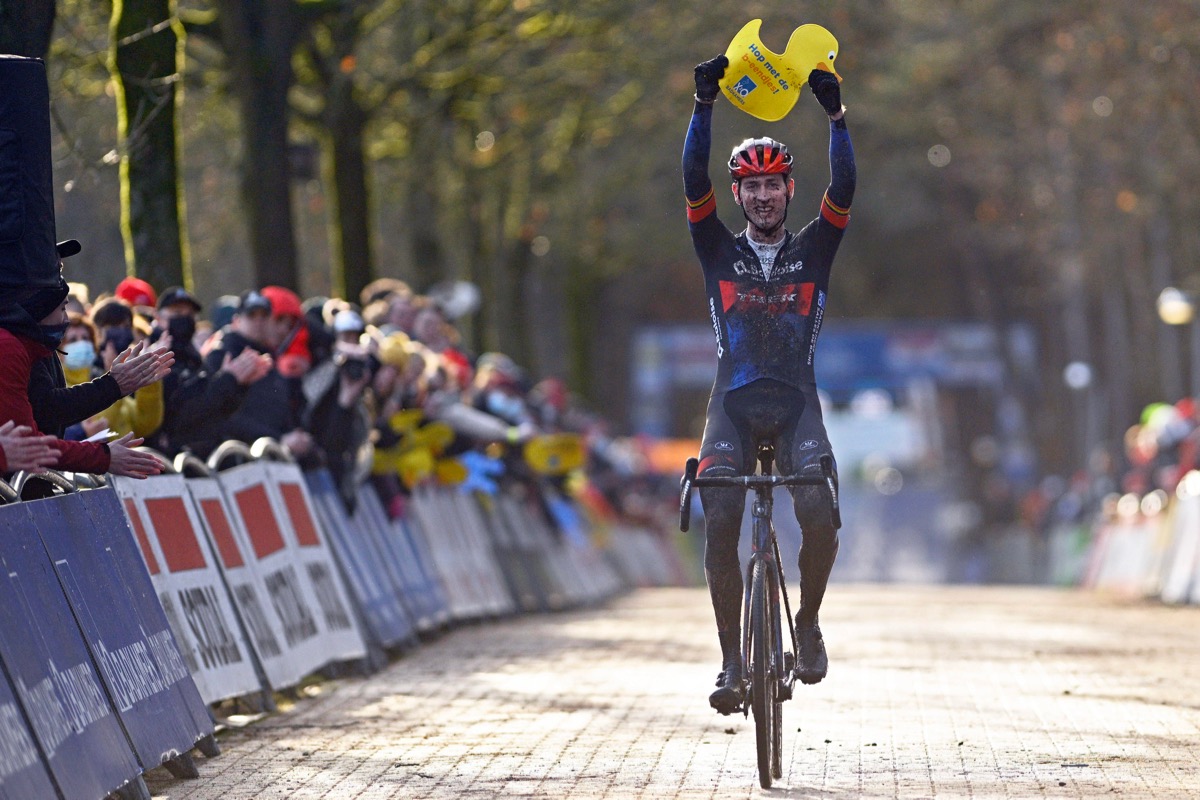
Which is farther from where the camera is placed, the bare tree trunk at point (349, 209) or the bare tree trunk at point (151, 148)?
the bare tree trunk at point (349, 209)

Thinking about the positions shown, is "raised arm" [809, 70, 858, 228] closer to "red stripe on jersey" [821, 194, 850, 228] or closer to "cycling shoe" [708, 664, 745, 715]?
"red stripe on jersey" [821, 194, 850, 228]

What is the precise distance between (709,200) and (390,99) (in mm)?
16922

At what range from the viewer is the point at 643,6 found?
30.7 meters

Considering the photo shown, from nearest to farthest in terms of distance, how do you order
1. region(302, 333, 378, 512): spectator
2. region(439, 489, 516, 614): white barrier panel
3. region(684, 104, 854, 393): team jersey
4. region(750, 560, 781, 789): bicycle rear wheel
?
region(750, 560, 781, 789): bicycle rear wheel < region(684, 104, 854, 393): team jersey < region(302, 333, 378, 512): spectator < region(439, 489, 516, 614): white barrier panel

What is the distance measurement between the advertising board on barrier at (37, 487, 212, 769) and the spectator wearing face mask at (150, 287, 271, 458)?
7.34 feet

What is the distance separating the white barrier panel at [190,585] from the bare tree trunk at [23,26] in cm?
226

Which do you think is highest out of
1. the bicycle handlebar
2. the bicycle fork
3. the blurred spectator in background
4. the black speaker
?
the black speaker

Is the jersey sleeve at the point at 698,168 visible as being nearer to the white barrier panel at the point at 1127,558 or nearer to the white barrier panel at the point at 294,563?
the white barrier panel at the point at 294,563

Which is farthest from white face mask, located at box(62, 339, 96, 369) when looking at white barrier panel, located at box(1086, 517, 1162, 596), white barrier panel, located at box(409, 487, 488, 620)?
white barrier panel, located at box(1086, 517, 1162, 596)

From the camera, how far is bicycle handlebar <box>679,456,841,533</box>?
9.26 meters

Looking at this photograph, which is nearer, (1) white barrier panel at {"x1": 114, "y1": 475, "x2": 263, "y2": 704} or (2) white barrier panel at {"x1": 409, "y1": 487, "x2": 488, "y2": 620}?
(1) white barrier panel at {"x1": 114, "y1": 475, "x2": 263, "y2": 704}

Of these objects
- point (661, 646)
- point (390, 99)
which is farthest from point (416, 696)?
point (390, 99)

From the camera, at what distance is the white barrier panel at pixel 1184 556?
24516mm

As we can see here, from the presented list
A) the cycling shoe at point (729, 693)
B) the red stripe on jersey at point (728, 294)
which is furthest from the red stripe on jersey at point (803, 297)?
the cycling shoe at point (729, 693)
